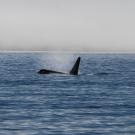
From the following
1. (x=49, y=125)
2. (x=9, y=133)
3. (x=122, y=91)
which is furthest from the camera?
(x=122, y=91)

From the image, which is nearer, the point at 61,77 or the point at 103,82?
the point at 103,82

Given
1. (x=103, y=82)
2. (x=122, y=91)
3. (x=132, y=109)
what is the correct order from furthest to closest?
1. (x=103, y=82)
2. (x=122, y=91)
3. (x=132, y=109)

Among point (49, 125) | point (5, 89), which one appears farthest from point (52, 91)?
point (49, 125)

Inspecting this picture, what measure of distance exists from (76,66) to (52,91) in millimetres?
26615

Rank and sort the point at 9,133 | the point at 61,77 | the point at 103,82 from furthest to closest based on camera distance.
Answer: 1. the point at 61,77
2. the point at 103,82
3. the point at 9,133

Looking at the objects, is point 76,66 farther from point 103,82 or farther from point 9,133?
point 9,133

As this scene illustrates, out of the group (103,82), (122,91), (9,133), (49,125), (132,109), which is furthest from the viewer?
(103,82)

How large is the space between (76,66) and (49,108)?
42424 mm

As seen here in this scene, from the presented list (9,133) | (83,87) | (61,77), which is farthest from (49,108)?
(61,77)

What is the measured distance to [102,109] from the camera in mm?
53969

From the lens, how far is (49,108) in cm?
5428

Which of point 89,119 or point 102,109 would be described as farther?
point 102,109

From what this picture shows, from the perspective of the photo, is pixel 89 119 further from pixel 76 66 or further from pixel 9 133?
pixel 76 66

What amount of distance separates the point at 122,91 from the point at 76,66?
26.9 meters
